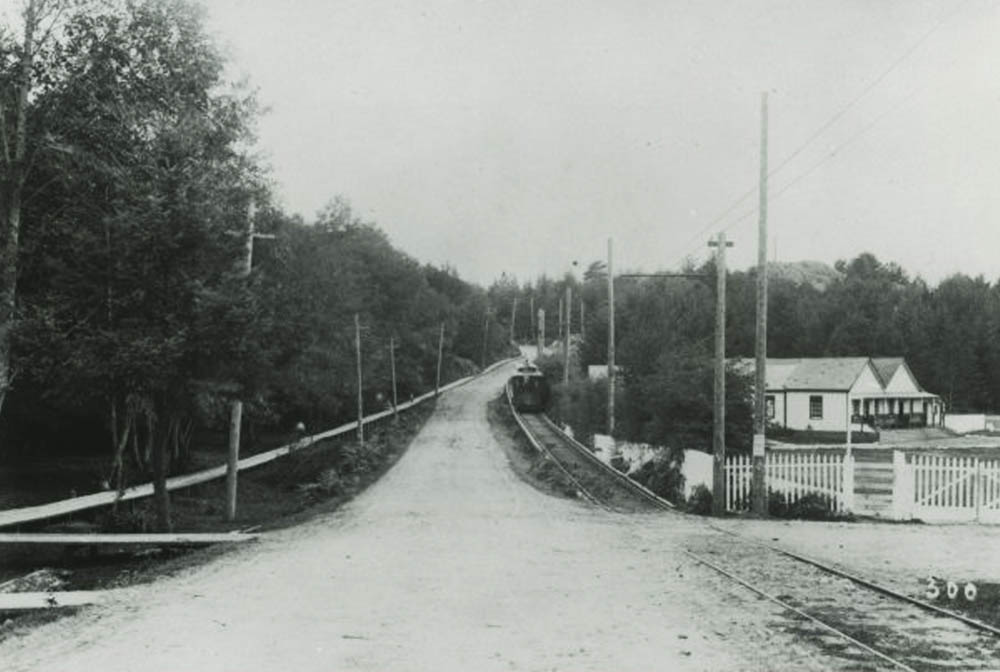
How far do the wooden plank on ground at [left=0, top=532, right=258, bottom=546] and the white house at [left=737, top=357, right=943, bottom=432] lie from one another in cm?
4143

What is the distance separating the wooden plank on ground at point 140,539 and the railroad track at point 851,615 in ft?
26.4

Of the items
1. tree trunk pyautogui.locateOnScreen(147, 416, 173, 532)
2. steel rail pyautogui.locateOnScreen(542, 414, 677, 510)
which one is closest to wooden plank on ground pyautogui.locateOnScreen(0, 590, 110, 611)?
tree trunk pyautogui.locateOnScreen(147, 416, 173, 532)

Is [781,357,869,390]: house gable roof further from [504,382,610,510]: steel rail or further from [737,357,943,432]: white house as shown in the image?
[504,382,610,510]: steel rail

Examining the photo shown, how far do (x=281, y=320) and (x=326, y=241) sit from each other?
40.8 m

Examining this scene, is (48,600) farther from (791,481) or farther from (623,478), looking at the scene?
(623,478)

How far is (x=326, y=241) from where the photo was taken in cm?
6066

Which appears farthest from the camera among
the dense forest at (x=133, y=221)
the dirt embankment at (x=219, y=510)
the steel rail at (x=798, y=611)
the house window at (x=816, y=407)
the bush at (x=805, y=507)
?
the house window at (x=816, y=407)

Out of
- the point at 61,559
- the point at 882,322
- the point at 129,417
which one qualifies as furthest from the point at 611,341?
the point at 882,322

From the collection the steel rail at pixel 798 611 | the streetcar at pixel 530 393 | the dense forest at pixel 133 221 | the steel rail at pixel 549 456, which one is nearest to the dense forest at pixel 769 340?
the steel rail at pixel 549 456

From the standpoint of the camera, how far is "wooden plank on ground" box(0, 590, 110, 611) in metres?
10.6

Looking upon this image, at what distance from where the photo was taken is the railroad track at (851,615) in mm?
8164

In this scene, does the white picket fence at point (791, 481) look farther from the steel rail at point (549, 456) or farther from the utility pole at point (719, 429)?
the steel rail at point (549, 456)

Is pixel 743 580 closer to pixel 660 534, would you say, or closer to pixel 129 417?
pixel 660 534

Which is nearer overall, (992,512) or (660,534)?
(660,534)
